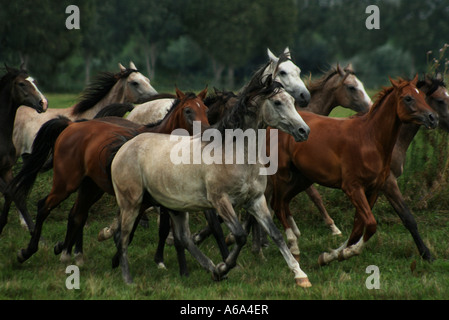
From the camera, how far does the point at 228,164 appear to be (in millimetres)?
6020

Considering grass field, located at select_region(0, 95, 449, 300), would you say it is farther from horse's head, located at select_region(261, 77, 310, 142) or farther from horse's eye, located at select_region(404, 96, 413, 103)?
horse's eye, located at select_region(404, 96, 413, 103)

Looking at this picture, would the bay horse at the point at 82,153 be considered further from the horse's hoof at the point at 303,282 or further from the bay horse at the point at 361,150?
the horse's hoof at the point at 303,282

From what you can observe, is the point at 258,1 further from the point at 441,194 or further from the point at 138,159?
the point at 138,159

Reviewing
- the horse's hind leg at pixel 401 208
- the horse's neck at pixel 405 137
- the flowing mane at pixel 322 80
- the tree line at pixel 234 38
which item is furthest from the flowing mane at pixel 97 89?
the tree line at pixel 234 38

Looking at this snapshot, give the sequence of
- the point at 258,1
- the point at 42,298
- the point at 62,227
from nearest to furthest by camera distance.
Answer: the point at 42,298 → the point at 62,227 → the point at 258,1

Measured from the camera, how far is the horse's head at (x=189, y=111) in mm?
7047

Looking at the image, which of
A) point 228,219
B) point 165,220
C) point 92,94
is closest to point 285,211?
point 165,220

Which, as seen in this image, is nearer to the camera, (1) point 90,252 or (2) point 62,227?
(1) point 90,252

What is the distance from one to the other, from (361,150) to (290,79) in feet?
6.04

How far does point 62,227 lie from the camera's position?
920cm

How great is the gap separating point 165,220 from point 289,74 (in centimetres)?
256

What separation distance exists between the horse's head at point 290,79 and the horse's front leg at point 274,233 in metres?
2.51

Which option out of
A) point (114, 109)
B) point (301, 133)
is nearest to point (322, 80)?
point (114, 109)

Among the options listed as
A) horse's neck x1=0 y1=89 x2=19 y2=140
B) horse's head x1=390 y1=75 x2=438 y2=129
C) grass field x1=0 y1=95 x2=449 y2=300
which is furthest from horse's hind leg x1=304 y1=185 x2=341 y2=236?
horse's neck x1=0 y1=89 x2=19 y2=140
